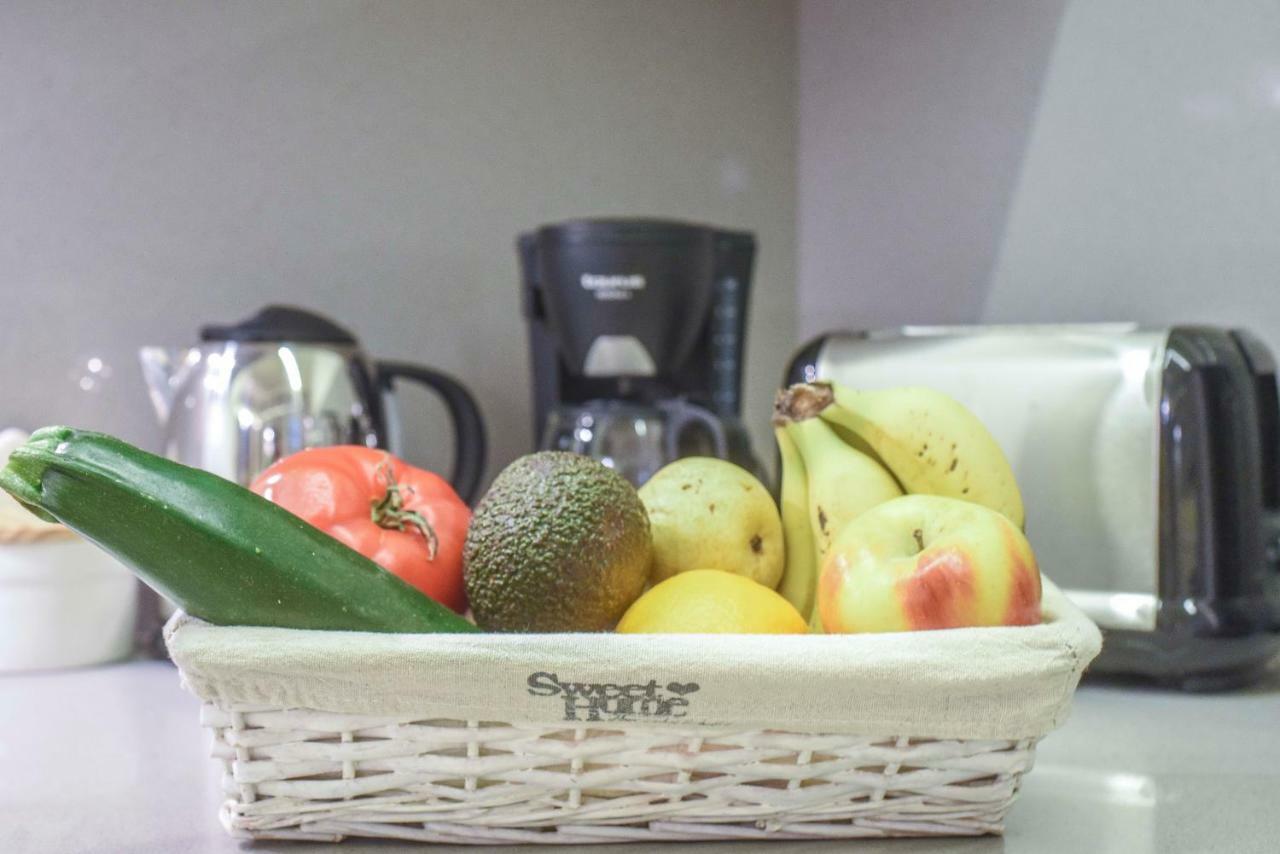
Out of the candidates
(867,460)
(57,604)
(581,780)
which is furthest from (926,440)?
(57,604)

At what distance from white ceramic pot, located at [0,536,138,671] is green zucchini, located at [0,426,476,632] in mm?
410

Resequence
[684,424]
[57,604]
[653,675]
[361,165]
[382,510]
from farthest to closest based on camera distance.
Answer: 1. [361,165]
2. [684,424]
3. [57,604]
4. [382,510]
5. [653,675]

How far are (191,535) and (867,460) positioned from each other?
0.35 meters

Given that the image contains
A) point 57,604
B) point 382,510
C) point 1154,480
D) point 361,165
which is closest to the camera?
point 382,510

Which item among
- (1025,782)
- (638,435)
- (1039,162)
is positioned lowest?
(1025,782)

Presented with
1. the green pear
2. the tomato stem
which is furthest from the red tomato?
the green pear

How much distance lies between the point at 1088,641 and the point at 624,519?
0.70 feet

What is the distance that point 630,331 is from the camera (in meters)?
1.02

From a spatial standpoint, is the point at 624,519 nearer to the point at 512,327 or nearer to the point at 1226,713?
the point at 1226,713

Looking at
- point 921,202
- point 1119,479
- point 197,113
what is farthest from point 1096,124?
point 197,113

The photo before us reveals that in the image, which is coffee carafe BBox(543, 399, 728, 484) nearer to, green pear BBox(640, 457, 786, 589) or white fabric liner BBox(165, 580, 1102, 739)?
green pear BBox(640, 457, 786, 589)

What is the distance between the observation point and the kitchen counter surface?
0.57m

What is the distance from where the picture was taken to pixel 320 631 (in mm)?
512

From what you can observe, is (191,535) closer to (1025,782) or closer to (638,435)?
(1025,782)
